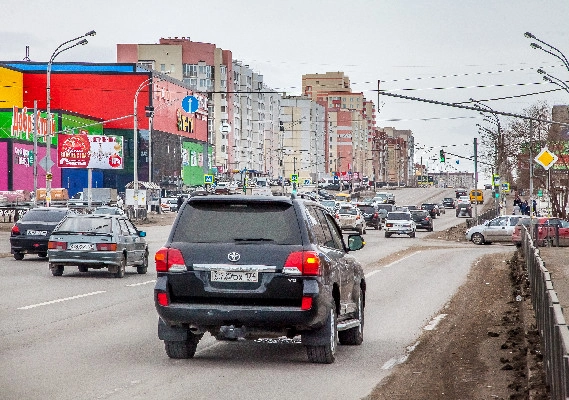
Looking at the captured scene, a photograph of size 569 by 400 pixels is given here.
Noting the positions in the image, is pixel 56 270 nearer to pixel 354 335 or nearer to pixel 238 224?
pixel 354 335

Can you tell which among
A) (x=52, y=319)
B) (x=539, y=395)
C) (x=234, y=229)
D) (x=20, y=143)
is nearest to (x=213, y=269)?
(x=234, y=229)

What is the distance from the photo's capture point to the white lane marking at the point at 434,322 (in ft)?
53.7

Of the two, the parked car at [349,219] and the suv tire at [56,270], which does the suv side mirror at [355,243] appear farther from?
the parked car at [349,219]

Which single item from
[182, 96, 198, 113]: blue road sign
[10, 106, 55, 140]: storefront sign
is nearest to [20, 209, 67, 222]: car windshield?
[182, 96, 198, 113]: blue road sign

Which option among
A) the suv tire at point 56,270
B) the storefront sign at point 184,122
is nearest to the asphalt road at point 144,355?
the suv tire at point 56,270

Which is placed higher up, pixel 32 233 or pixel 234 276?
pixel 234 276

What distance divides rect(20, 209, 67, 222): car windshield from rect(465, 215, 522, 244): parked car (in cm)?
3111

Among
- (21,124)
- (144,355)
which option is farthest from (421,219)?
(144,355)

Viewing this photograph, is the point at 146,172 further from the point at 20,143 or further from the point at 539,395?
the point at 539,395

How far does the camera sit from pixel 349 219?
69188 mm

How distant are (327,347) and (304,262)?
3.14 ft

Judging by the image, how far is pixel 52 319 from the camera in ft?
54.1

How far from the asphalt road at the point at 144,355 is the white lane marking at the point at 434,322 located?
95 mm

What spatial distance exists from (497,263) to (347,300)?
26.2m
